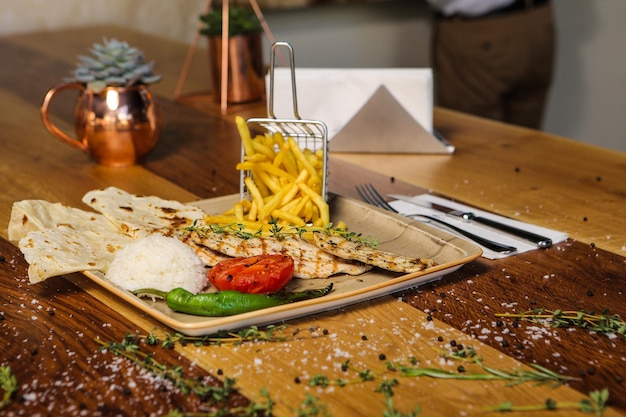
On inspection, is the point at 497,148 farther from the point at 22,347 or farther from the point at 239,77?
the point at 22,347

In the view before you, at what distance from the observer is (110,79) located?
1.90 m

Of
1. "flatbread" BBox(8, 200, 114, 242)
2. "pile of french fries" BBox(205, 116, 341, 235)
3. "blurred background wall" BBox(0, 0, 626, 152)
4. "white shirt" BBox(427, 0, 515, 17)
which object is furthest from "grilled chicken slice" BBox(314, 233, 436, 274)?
"blurred background wall" BBox(0, 0, 626, 152)

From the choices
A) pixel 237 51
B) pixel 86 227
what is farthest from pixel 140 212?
pixel 237 51

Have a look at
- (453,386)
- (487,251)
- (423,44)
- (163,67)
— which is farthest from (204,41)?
(453,386)

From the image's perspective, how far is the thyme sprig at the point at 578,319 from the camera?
1146 millimetres

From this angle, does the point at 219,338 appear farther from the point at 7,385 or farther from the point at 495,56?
the point at 495,56

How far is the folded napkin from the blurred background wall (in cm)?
292

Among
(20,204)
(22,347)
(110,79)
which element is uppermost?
(110,79)

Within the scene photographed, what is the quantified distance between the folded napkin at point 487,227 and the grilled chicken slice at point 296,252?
11.0 inches

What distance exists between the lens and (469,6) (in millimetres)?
4078

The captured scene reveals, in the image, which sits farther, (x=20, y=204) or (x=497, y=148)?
(x=497, y=148)

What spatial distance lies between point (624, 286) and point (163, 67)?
2.00 metres

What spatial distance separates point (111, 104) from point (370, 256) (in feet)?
2.91

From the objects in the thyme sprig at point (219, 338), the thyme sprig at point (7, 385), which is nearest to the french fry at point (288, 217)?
the thyme sprig at point (219, 338)
